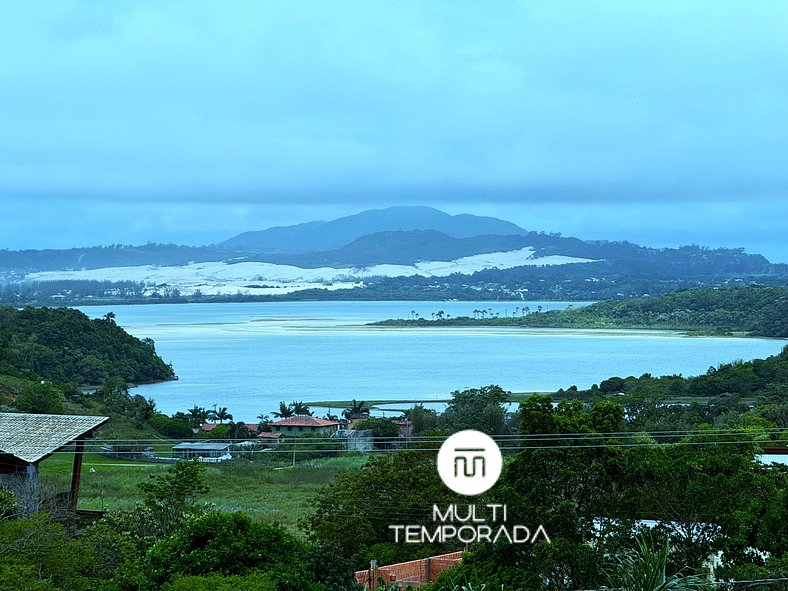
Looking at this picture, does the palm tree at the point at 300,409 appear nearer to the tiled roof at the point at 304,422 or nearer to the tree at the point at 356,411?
the tree at the point at 356,411

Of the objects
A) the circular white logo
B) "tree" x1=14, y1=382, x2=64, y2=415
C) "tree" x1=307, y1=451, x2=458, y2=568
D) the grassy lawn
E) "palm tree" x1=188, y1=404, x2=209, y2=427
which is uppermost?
the circular white logo

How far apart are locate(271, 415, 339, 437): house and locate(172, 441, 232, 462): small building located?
471cm

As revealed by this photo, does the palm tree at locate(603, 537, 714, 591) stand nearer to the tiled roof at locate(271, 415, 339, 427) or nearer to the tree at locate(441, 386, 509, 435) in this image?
the tree at locate(441, 386, 509, 435)

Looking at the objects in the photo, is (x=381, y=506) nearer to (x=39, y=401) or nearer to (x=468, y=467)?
(x=468, y=467)

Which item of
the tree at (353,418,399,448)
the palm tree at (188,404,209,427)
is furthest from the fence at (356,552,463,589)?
the palm tree at (188,404,209,427)

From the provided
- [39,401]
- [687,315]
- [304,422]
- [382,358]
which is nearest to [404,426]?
[304,422]

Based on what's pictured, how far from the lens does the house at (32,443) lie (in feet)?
51.3

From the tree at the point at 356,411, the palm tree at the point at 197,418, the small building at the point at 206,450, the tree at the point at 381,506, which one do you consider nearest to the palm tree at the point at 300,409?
the tree at the point at 356,411

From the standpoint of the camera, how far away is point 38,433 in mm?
16203

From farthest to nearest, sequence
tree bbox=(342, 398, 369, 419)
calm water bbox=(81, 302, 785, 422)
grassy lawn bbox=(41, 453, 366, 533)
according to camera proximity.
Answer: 1. calm water bbox=(81, 302, 785, 422)
2. tree bbox=(342, 398, 369, 419)
3. grassy lawn bbox=(41, 453, 366, 533)

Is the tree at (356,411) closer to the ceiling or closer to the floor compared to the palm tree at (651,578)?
closer to the floor

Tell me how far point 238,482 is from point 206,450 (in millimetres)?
9963

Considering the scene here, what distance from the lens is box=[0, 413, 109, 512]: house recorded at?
15.6 meters

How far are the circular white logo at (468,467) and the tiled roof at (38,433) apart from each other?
6.40 meters
